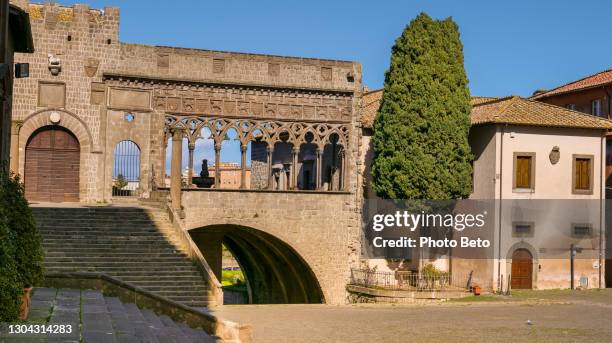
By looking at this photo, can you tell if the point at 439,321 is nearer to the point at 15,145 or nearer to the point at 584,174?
the point at 584,174

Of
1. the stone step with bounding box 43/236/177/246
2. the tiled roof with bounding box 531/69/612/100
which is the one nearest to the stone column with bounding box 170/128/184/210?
the stone step with bounding box 43/236/177/246

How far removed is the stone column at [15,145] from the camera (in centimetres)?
2897

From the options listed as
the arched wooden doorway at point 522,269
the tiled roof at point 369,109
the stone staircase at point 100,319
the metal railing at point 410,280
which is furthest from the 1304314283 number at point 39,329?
the arched wooden doorway at point 522,269

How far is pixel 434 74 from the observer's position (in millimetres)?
32625

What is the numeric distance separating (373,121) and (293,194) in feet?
14.9

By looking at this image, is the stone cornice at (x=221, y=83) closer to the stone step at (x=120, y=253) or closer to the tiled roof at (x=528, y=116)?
the tiled roof at (x=528, y=116)

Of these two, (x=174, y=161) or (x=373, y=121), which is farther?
(x=373, y=121)

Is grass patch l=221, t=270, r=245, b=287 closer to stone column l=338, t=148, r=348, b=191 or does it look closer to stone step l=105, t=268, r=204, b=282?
stone column l=338, t=148, r=348, b=191

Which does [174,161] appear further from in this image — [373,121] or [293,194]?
[373,121]

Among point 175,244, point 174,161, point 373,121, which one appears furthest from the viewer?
point 373,121

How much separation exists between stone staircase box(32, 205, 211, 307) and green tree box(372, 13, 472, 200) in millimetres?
9438

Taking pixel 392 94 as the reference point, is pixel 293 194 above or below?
below

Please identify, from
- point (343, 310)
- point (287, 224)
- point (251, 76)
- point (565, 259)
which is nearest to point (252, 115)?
point (251, 76)

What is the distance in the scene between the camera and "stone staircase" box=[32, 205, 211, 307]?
76.2 feet
